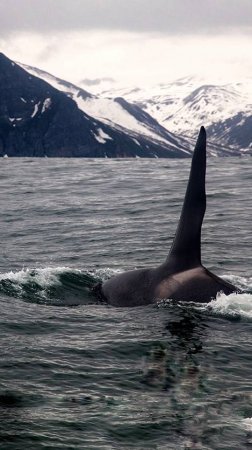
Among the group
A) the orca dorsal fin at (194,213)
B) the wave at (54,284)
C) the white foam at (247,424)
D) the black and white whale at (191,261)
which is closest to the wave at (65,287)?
the wave at (54,284)

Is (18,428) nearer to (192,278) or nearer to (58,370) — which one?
(58,370)

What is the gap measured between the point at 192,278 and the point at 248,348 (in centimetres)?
290

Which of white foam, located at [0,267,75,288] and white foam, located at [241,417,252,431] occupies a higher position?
white foam, located at [0,267,75,288]

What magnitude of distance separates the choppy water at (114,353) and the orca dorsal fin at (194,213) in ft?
3.87

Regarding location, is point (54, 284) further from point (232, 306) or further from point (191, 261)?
point (232, 306)

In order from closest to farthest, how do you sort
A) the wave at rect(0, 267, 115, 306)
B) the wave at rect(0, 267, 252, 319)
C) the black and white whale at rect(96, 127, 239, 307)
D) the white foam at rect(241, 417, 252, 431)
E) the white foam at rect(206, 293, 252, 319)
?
the white foam at rect(241, 417, 252, 431) < the white foam at rect(206, 293, 252, 319) < the black and white whale at rect(96, 127, 239, 307) < the wave at rect(0, 267, 252, 319) < the wave at rect(0, 267, 115, 306)

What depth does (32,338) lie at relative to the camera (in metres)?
14.4

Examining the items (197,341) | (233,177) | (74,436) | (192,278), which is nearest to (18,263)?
(192,278)

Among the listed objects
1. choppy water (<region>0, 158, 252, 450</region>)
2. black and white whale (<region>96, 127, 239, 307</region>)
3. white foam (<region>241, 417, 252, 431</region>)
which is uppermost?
black and white whale (<region>96, 127, 239, 307</region>)

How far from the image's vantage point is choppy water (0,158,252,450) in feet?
32.1

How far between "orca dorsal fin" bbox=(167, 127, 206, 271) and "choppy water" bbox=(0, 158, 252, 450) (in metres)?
1.18

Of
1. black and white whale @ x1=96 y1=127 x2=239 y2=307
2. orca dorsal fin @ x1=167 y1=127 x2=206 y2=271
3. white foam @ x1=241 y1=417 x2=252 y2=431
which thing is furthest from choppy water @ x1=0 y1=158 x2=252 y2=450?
orca dorsal fin @ x1=167 y1=127 x2=206 y2=271

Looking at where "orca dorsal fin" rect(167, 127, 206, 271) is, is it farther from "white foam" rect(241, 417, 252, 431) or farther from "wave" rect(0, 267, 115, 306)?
"white foam" rect(241, 417, 252, 431)

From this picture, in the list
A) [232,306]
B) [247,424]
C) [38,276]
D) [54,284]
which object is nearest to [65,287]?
[54,284]
